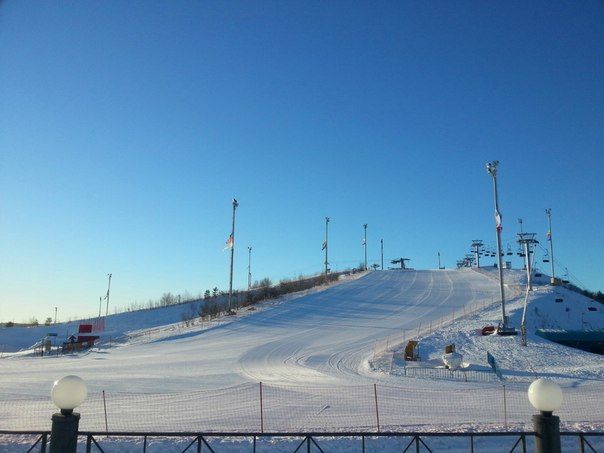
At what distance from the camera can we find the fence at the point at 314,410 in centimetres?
1304

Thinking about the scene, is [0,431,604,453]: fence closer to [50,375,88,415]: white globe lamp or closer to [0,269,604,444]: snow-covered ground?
[0,269,604,444]: snow-covered ground

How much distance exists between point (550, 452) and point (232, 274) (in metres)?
41.2

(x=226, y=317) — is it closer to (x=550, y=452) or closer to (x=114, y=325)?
(x=114, y=325)

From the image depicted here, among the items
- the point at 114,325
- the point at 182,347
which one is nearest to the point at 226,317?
the point at 182,347

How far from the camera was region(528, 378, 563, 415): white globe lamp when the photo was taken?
19.0 feet

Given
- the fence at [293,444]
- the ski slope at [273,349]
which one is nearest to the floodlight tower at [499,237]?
the ski slope at [273,349]

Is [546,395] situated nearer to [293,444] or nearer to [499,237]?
[293,444]

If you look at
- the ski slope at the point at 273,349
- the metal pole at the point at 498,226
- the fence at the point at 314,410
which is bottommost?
the fence at the point at 314,410

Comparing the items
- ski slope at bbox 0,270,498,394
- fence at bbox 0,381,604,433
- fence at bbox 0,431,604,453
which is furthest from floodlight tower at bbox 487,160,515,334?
fence at bbox 0,431,604,453

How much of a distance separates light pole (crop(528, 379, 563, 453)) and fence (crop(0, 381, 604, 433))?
262 inches

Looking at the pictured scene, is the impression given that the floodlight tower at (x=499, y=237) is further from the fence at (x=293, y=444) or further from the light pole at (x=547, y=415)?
the light pole at (x=547, y=415)

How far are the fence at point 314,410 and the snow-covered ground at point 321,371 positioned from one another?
5cm

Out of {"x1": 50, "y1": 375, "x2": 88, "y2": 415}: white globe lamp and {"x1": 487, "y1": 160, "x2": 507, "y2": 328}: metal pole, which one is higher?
{"x1": 487, "y1": 160, "x2": 507, "y2": 328}: metal pole

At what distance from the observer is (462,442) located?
11359 mm
